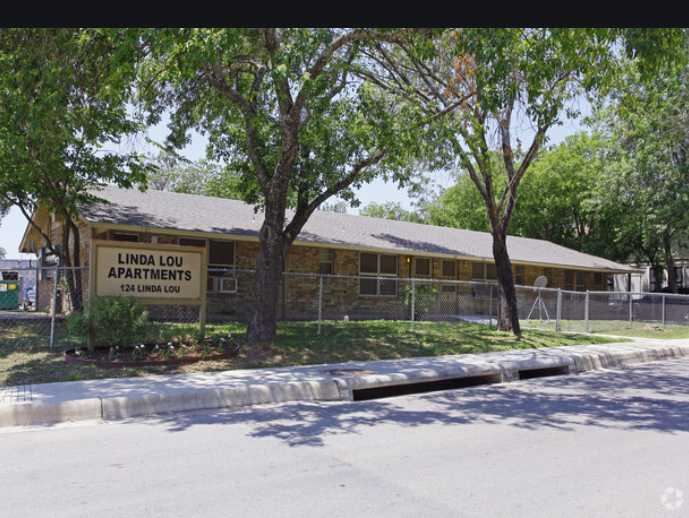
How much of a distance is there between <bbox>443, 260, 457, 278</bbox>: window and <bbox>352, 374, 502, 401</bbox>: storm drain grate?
14798 millimetres

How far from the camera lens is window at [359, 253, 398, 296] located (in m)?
23.1

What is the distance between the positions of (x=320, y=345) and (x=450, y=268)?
47.4 ft

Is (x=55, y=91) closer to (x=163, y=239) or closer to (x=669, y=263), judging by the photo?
(x=163, y=239)

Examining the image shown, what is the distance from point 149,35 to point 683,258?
3948 centimetres

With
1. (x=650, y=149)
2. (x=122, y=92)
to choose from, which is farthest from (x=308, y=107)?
(x=650, y=149)

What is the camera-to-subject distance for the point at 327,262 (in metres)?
22.0

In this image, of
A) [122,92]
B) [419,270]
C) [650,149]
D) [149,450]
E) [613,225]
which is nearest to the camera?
[149,450]

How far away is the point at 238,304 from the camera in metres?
19.5

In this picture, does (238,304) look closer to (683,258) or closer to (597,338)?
(597,338)

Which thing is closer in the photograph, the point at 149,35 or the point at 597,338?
the point at 149,35

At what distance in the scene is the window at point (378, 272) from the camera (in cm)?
2308

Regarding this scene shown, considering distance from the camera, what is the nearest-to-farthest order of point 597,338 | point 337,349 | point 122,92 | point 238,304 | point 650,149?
point 122,92 < point 337,349 < point 597,338 < point 238,304 < point 650,149

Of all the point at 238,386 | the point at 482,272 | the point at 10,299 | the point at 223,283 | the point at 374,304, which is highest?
the point at 482,272

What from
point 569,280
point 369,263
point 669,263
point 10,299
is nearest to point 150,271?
point 369,263
